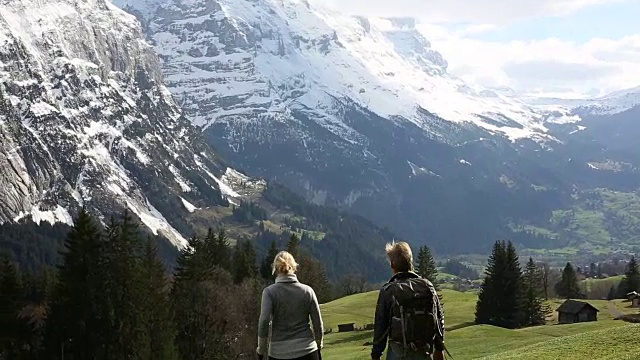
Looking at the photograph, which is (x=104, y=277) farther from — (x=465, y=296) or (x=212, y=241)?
(x=465, y=296)

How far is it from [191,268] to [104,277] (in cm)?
2547

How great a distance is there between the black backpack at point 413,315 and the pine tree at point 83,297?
141 ft

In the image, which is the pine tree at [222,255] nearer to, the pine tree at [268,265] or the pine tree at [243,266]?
the pine tree at [243,266]

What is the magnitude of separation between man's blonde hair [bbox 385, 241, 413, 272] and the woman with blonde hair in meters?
2.84

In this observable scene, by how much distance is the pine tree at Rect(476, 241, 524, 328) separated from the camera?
99375 mm

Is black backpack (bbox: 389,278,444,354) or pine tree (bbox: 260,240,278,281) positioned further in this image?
pine tree (bbox: 260,240,278,281)

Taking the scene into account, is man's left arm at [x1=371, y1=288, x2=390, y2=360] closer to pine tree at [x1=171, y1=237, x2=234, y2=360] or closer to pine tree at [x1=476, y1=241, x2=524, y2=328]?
pine tree at [x1=171, y1=237, x2=234, y2=360]

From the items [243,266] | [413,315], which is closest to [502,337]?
[413,315]

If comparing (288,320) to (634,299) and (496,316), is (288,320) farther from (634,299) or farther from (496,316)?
(634,299)

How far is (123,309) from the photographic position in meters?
55.3

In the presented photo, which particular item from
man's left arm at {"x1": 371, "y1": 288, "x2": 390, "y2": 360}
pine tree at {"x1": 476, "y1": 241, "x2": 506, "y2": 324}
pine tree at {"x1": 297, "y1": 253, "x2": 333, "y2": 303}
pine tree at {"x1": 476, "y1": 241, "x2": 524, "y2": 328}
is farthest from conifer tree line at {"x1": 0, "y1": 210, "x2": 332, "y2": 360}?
man's left arm at {"x1": 371, "y1": 288, "x2": 390, "y2": 360}

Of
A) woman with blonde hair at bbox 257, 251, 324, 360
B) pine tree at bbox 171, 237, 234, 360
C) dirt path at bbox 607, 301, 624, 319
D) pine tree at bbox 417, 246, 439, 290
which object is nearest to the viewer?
woman with blonde hair at bbox 257, 251, 324, 360

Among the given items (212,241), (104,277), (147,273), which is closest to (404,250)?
(104,277)

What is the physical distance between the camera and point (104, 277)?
54.6 meters
